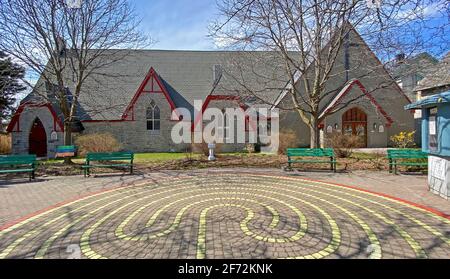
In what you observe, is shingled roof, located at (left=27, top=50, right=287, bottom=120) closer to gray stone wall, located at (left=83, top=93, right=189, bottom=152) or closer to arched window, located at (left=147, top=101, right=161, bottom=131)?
gray stone wall, located at (left=83, top=93, right=189, bottom=152)

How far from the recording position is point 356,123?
2369cm

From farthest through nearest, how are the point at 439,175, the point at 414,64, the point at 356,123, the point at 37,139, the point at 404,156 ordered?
the point at 356,123 < the point at 37,139 < the point at 414,64 < the point at 404,156 < the point at 439,175

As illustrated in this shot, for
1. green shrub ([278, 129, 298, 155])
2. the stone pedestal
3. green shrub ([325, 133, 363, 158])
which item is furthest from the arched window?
the stone pedestal

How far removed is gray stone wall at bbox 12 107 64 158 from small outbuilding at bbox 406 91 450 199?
25388mm

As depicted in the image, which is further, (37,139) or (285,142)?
(37,139)

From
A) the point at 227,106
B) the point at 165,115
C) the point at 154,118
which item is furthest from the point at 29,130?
the point at 227,106

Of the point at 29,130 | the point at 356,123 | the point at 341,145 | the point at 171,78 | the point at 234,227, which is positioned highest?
the point at 171,78

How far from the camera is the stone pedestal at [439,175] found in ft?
21.6

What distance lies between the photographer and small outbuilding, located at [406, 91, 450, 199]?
253 inches

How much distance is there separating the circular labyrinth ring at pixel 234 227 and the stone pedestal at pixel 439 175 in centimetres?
135

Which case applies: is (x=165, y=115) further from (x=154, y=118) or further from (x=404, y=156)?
(x=404, y=156)

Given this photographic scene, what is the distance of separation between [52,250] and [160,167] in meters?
9.09

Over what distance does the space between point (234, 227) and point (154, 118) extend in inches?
815
